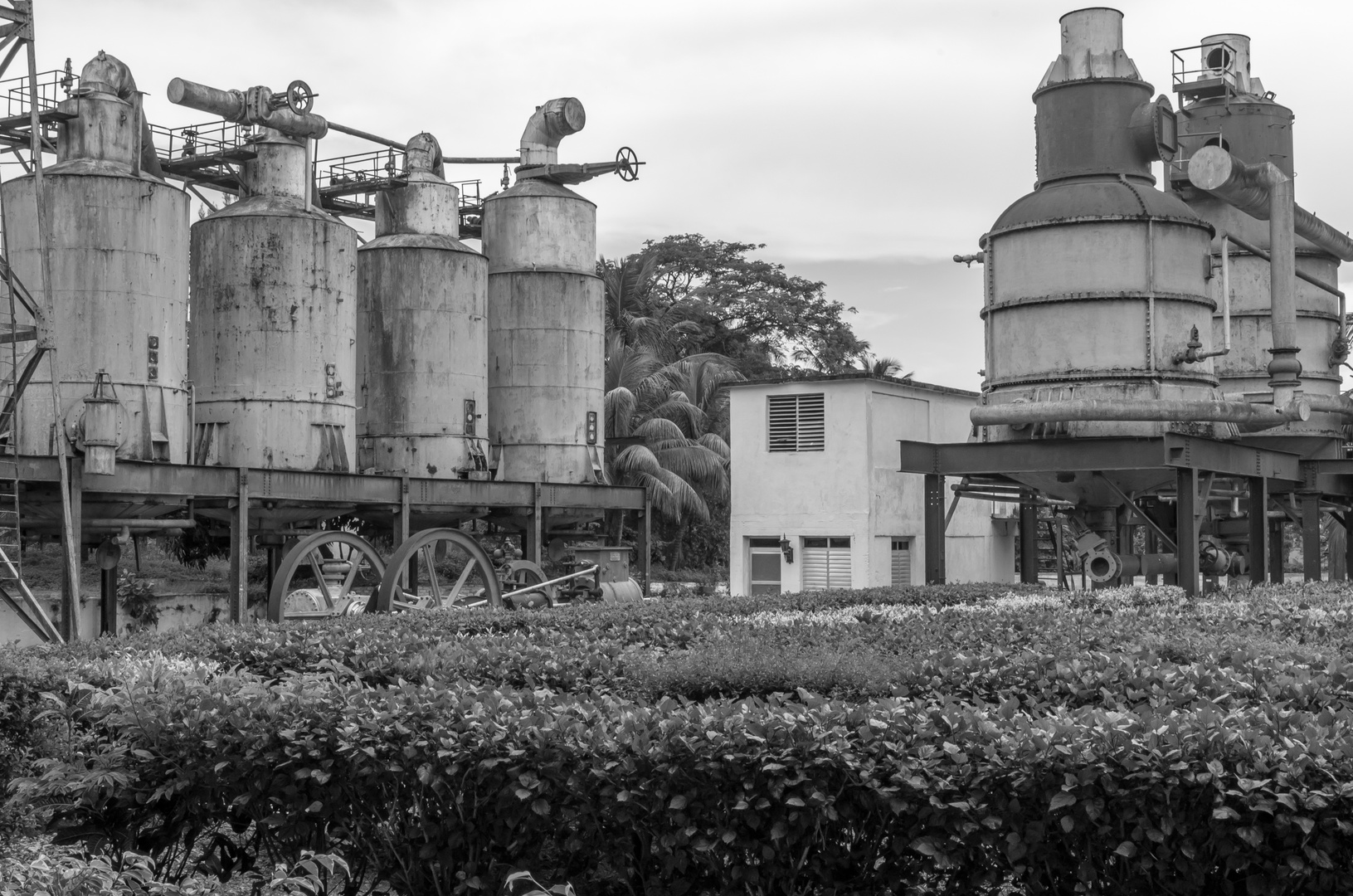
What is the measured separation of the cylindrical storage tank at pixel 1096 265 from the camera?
25.6m

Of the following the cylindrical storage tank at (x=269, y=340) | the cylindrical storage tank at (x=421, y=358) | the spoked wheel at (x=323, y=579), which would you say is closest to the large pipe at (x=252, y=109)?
the cylindrical storage tank at (x=269, y=340)

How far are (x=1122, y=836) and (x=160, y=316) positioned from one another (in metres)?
23.0

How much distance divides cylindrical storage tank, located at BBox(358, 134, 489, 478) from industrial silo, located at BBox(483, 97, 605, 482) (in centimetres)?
244

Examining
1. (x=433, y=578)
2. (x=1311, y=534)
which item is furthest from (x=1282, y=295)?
(x=433, y=578)

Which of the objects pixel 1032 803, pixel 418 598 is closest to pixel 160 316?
pixel 418 598

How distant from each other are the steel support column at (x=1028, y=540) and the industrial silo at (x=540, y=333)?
430 inches

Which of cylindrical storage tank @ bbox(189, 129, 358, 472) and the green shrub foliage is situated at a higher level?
cylindrical storage tank @ bbox(189, 129, 358, 472)

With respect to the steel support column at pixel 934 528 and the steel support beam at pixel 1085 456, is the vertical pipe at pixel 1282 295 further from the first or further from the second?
the steel support column at pixel 934 528

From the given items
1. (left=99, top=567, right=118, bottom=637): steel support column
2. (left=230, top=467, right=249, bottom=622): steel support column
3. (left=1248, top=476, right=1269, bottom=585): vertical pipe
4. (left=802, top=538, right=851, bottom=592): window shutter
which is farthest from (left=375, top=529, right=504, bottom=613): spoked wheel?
(left=1248, top=476, right=1269, bottom=585): vertical pipe

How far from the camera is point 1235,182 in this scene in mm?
25938

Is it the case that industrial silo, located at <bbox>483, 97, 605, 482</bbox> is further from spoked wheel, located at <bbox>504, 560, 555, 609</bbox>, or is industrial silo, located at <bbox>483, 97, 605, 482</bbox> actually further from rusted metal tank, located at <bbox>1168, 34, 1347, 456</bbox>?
rusted metal tank, located at <bbox>1168, 34, 1347, 456</bbox>

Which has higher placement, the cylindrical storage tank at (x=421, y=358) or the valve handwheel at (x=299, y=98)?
the valve handwheel at (x=299, y=98)

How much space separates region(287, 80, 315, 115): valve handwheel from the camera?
2891 centimetres

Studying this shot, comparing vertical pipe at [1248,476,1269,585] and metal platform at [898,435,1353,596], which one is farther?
vertical pipe at [1248,476,1269,585]
